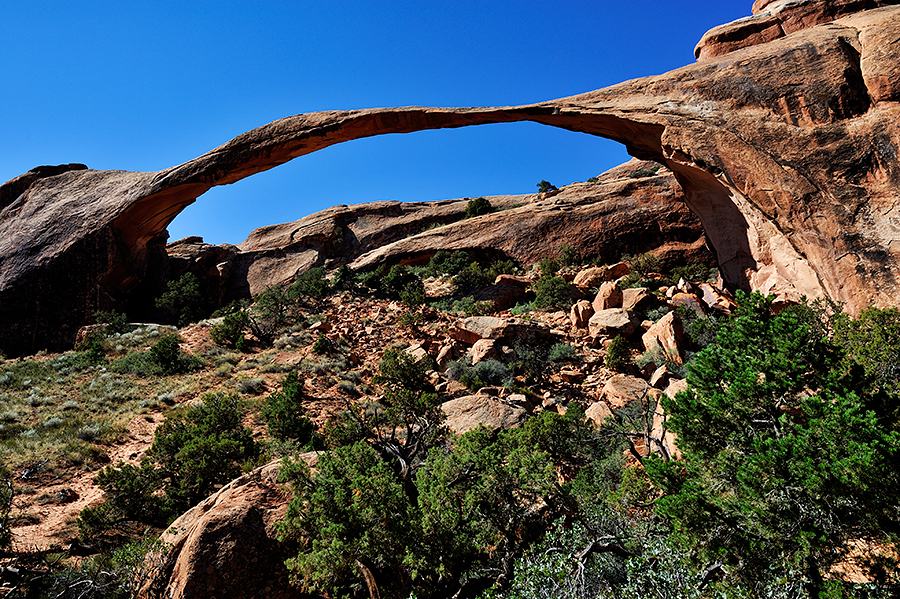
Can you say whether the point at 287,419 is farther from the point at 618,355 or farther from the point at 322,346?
the point at 618,355

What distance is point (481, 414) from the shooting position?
36.1 feet

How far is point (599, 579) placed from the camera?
580 centimetres

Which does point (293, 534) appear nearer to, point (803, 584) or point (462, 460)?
point (462, 460)

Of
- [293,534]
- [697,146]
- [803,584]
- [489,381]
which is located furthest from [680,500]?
[697,146]

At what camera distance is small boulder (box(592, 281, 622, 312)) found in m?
16.9

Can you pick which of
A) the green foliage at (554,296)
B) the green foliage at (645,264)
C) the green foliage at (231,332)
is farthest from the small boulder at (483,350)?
the green foliage at (231,332)

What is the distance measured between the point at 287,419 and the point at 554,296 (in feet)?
38.9

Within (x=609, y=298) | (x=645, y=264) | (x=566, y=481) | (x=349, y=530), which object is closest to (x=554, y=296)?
(x=609, y=298)

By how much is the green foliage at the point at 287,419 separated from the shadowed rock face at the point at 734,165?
36.7 ft

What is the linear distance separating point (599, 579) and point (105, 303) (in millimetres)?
26007

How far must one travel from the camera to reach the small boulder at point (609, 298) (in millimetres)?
16891

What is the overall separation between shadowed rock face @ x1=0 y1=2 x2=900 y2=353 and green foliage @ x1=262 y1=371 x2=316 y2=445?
11190 millimetres

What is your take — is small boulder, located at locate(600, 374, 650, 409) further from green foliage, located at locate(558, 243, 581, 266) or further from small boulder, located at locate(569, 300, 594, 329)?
green foliage, located at locate(558, 243, 581, 266)

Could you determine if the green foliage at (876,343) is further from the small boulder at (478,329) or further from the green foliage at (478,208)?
the green foliage at (478,208)
